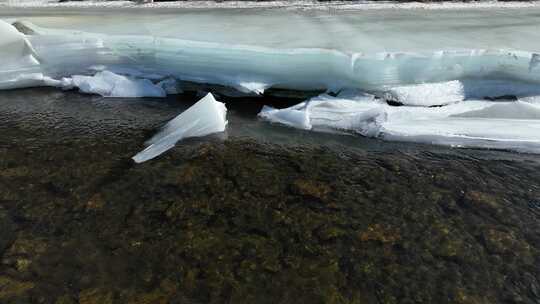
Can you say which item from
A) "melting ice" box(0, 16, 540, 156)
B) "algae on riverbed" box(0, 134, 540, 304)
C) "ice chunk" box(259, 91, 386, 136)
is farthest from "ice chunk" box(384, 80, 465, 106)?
"algae on riverbed" box(0, 134, 540, 304)

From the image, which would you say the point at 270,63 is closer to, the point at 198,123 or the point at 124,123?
the point at 198,123

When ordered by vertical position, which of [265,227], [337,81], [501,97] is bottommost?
[265,227]

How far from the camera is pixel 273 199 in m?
2.72

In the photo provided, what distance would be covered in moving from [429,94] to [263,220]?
1975 mm

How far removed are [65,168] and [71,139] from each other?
0.50m

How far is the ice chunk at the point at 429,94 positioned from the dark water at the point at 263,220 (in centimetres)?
55

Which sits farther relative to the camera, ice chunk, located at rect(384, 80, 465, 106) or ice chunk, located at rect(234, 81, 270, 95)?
ice chunk, located at rect(234, 81, 270, 95)

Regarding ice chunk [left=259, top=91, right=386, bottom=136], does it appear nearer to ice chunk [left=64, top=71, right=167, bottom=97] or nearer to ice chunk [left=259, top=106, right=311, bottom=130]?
ice chunk [left=259, top=106, right=311, bottom=130]

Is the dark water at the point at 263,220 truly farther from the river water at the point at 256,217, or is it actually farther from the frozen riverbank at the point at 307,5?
the frozen riverbank at the point at 307,5

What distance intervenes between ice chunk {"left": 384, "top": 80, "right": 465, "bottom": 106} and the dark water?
0.55 metres

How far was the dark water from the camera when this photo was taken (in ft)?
6.85

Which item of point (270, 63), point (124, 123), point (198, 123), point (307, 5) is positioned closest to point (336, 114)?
point (270, 63)

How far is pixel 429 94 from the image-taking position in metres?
3.70

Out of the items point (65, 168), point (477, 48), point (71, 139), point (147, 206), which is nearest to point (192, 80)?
point (71, 139)
